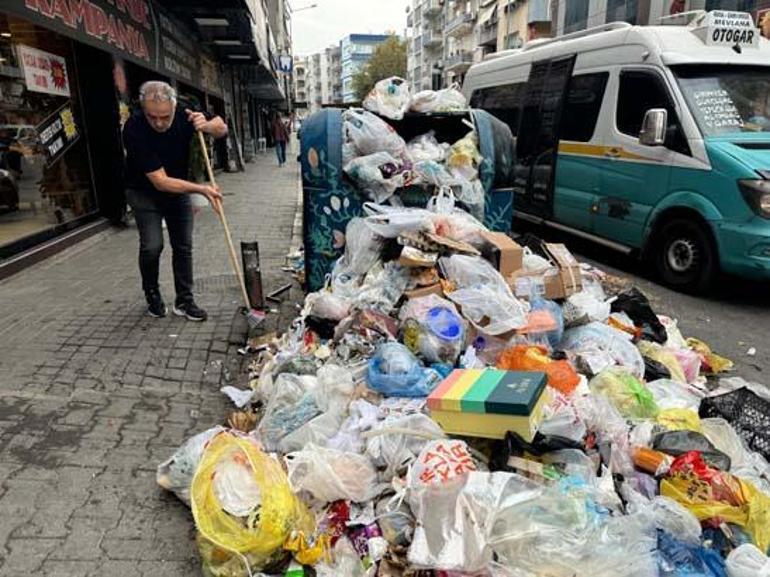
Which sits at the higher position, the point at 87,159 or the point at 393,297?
the point at 87,159

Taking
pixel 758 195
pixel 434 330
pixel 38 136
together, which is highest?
pixel 38 136

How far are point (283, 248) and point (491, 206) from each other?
306cm

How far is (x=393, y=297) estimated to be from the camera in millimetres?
3770

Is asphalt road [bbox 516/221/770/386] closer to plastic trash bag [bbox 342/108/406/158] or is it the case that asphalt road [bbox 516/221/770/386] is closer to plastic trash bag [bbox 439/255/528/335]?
plastic trash bag [bbox 439/255/528/335]

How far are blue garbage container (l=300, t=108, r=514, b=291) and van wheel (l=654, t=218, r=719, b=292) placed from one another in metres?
1.87

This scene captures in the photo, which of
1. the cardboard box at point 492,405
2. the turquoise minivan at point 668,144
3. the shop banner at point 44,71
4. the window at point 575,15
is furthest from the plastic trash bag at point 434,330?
the window at point 575,15

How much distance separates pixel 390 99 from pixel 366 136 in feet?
2.26

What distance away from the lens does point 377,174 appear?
4449 millimetres

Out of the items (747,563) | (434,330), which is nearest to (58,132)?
(434,330)

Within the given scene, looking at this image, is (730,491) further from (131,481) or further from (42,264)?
→ (42,264)

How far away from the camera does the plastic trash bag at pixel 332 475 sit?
91.0 inches

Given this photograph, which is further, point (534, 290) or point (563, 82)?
point (563, 82)

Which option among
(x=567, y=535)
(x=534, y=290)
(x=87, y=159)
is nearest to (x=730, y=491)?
(x=567, y=535)

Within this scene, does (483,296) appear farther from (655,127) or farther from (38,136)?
(38,136)
